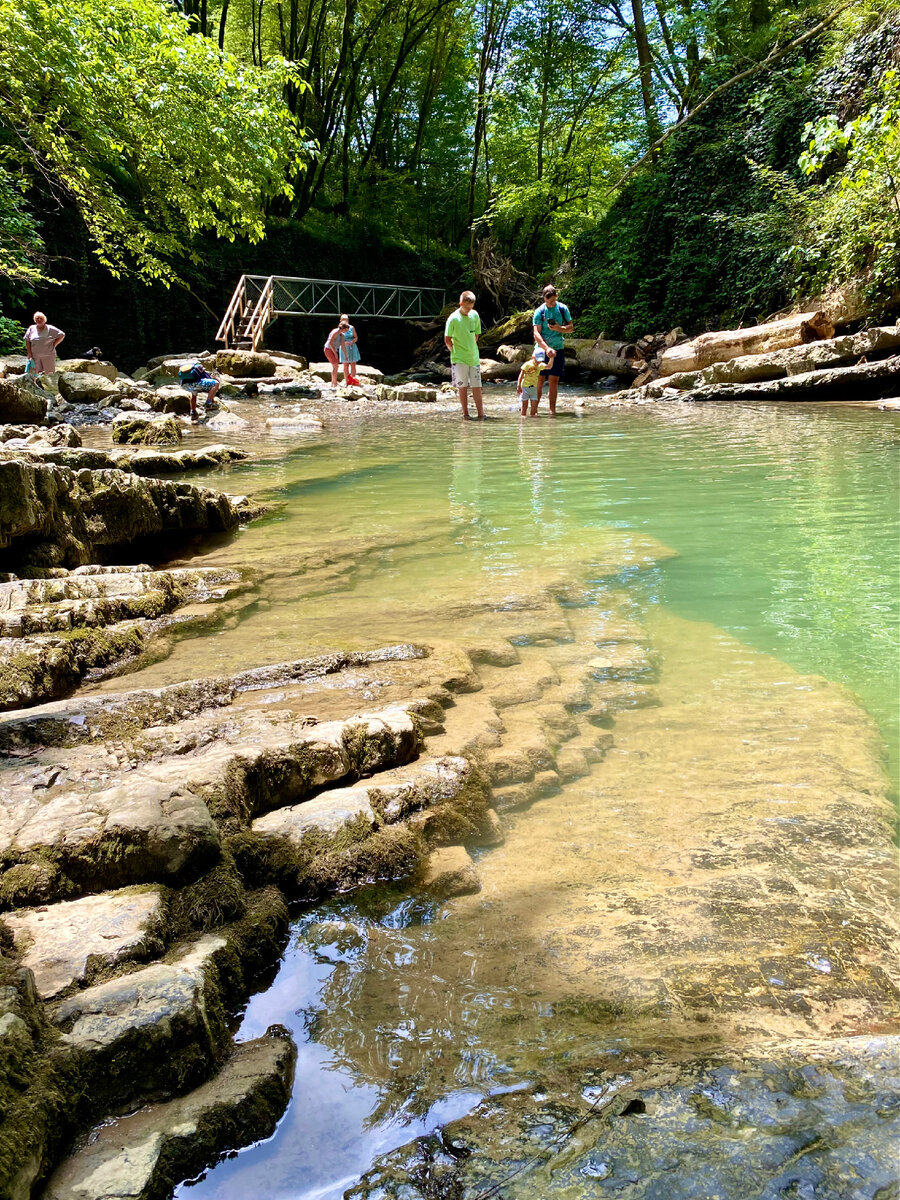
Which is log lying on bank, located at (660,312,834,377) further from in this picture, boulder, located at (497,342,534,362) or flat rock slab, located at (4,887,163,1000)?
flat rock slab, located at (4,887,163,1000)

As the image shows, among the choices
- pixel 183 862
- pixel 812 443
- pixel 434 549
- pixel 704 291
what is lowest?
pixel 183 862

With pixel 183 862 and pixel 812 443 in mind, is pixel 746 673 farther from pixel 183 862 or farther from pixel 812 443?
pixel 812 443

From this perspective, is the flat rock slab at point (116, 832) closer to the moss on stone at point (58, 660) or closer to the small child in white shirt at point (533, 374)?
the moss on stone at point (58, 660)

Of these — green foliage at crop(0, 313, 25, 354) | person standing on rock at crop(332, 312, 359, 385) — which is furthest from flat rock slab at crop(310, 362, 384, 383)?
green foliage at crop(0, 313, 25, 354)

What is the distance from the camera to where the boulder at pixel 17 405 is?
11.2 m

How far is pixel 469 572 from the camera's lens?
16.3ft

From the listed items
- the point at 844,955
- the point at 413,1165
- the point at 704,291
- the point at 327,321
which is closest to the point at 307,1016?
the point at 413,1165

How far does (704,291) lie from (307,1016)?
67.6 ft

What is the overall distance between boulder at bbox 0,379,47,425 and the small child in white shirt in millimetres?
7683

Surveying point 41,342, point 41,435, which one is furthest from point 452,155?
point 41,435

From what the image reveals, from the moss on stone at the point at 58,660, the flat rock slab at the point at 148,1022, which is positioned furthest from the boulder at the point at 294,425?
the flat rock slab at the point at 148,1022

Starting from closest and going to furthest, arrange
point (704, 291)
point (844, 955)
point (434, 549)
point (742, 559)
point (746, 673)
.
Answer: point (844, 955) < point (746, 673) < point (742, 559) < point (434, 549) < point (704, 291)

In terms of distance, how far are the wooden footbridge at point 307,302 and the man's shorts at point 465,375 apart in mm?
13115

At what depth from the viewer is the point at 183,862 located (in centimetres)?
193
